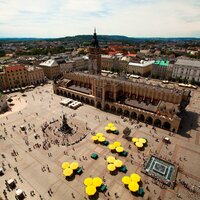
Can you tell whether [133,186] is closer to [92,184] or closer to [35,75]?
[92,184]

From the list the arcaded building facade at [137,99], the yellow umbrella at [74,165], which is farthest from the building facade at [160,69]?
the yellow umbrella at [74,165]

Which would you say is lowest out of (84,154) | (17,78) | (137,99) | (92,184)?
(84,154)

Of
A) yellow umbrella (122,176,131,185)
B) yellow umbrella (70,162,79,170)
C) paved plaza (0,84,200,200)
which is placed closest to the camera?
yellow umbrella (122,176,131,185)

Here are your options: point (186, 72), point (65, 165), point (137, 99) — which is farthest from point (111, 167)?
point (186, 72)

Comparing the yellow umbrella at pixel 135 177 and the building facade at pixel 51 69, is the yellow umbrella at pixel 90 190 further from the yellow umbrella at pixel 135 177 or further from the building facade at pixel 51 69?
the building facade at pixel 51 69

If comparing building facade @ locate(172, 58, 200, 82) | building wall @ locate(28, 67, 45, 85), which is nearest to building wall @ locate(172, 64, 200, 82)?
building facade @ locate(172, 58, 200, 82)

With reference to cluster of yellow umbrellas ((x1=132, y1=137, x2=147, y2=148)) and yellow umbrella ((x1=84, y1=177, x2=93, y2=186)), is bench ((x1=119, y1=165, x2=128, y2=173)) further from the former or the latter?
cluster of yellow umbrellas ((x1=132, y1=137, x2=147, y2=148))

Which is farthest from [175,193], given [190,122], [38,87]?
[38,87]
